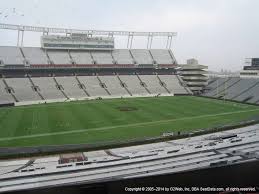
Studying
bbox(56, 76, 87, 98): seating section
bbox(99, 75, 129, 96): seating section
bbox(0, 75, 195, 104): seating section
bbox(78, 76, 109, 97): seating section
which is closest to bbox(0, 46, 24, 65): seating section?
bbox(0, 75, 195, 104): seating section

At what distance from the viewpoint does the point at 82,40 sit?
92250mm

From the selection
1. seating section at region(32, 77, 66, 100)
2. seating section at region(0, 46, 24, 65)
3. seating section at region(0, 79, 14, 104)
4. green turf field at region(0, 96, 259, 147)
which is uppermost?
seating section at region(0, 46, 24, 65)

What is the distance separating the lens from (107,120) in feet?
156

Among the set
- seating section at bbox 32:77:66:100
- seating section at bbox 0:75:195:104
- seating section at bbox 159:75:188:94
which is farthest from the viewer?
seating section at bbox 159:75:188:94

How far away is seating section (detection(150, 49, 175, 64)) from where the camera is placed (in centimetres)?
9801

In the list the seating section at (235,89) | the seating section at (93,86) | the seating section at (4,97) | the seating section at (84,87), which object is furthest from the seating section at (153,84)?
the seating section at (4,97)

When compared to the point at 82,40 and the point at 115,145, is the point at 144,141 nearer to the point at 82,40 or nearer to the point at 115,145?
the point at 115,145

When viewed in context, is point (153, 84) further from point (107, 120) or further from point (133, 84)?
point (107, 120)

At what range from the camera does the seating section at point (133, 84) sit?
82188 millimetres

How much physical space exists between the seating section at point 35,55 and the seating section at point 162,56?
1313 inches

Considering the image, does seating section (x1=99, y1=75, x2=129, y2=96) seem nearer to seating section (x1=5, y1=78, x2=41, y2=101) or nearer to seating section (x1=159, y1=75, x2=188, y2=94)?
seating section (x1=159, y1=75, x2=188, y2=94)

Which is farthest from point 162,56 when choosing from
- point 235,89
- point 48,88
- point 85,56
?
point 48,88

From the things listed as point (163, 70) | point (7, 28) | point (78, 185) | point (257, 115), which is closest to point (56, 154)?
point (78, 185)

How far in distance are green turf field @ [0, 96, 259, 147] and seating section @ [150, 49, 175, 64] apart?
113ft
